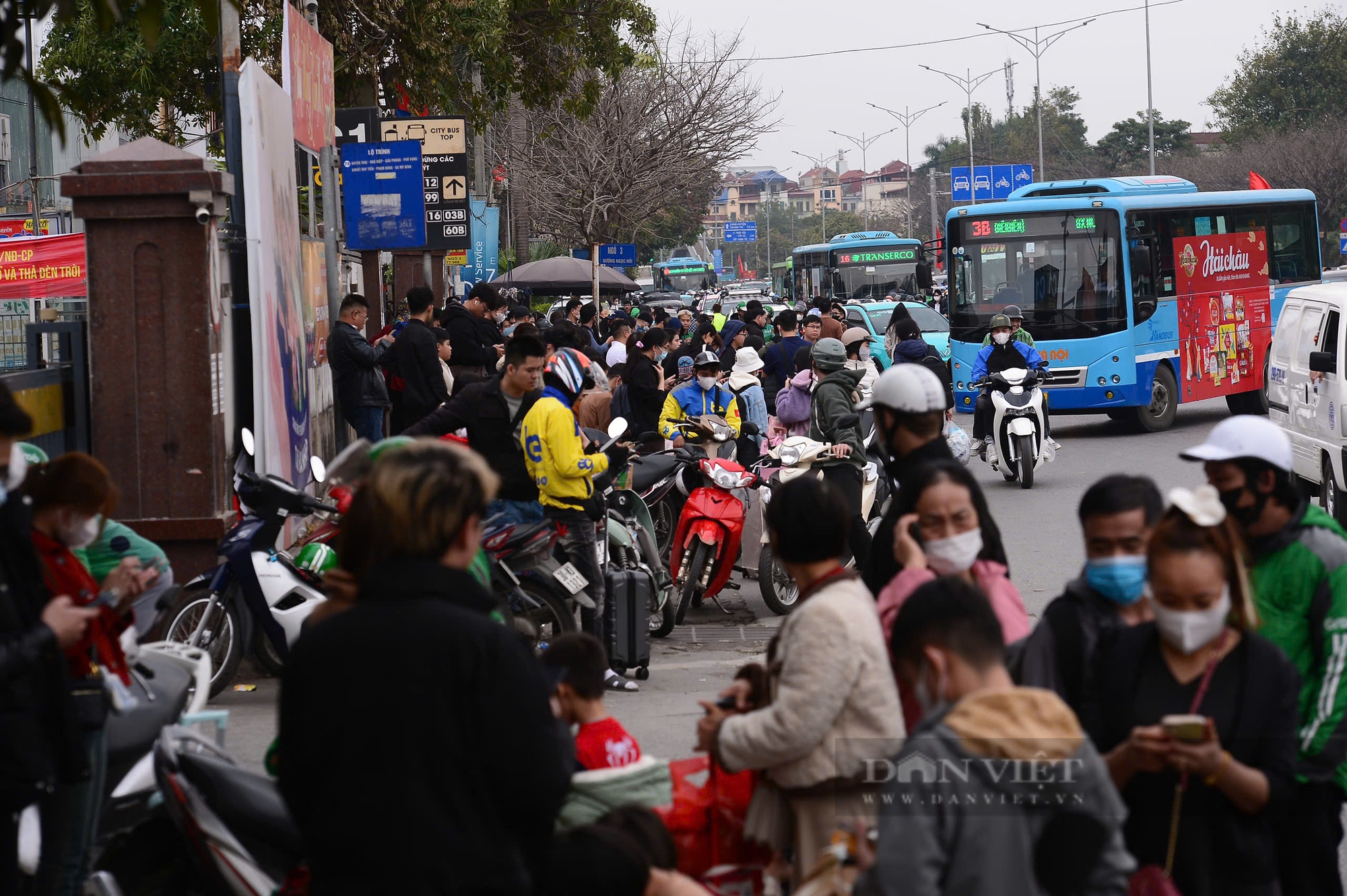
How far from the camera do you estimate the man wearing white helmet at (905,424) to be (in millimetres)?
4555

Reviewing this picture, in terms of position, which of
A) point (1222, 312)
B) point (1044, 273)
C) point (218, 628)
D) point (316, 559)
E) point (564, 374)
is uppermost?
point (1044, 273)

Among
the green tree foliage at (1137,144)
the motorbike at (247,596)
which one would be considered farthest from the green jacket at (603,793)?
the green tree foliage at (1137,144)

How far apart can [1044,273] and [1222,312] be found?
2767mm

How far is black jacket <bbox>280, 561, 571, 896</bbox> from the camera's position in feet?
8.52

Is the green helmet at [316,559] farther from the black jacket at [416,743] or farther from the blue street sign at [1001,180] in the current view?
the blue street sign at [1001,180]

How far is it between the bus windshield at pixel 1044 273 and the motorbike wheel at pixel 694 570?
37.3ft

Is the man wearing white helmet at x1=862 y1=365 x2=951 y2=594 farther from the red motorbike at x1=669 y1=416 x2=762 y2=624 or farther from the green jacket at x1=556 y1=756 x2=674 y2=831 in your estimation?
the red motorbike at x1=669 y1=416 x2=762 y2=624

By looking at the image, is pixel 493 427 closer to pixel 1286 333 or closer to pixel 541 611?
pixel 541 611

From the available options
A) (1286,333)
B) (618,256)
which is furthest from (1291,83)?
(1286,333)

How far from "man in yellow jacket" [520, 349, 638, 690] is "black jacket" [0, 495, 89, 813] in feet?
13.1

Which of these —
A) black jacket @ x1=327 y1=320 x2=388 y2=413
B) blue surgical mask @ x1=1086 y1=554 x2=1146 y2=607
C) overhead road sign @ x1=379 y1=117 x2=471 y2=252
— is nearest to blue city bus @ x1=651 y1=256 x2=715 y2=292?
overhead road sign @ x1=379 y1=117 x2=471 y2=252

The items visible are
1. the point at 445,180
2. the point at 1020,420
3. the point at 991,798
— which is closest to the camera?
the point at 991,798

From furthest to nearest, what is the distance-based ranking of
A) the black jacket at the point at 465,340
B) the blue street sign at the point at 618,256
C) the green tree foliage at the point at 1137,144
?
1. the green tree foliage at the point at 1137,144
2. the blue street sign at the point at 618,256
3. the black jacket at the point at 465,340

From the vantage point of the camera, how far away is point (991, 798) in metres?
2.55
